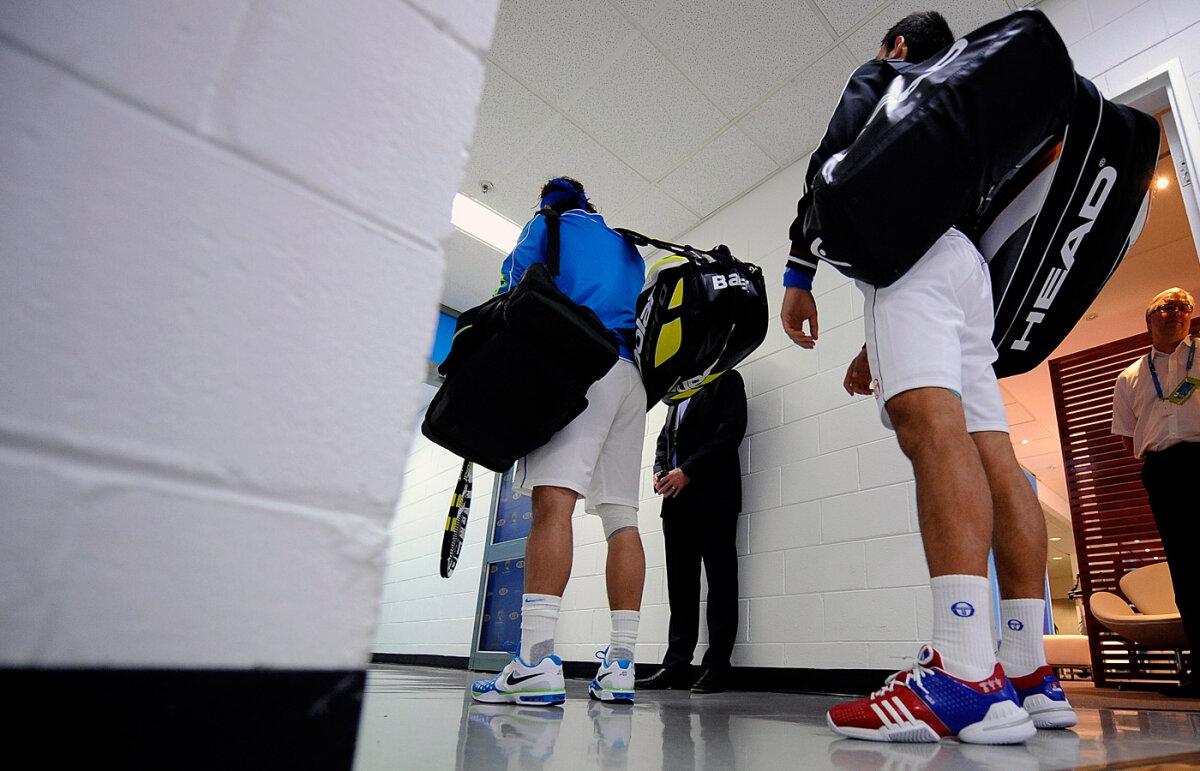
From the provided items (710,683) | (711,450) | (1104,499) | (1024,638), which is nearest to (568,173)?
(711,450)

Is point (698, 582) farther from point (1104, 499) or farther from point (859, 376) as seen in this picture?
point (1104, 499)

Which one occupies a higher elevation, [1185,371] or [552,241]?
[1185,371]

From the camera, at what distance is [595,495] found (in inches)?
67.2

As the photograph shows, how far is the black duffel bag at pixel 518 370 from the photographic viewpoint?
1405 mm

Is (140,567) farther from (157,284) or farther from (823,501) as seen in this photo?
(823,501)

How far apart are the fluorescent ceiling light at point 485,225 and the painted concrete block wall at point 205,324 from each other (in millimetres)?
3783

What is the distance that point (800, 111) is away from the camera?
3256 mm

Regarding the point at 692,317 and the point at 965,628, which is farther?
the point at 692,317

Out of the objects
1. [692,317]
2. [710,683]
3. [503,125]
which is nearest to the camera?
[692,317]

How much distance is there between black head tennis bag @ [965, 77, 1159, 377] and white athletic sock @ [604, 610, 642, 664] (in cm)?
106

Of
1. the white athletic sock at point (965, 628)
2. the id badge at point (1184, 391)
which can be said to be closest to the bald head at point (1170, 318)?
the id badge at point (1184, 391)

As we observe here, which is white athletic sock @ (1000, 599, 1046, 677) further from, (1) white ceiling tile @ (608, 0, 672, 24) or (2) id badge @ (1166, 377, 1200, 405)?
(1) white ceiling tile @ (608, 0, 672, 24)

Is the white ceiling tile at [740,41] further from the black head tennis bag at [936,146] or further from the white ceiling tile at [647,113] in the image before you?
the black head tennis bag at [936,146]

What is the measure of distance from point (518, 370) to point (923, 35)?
1223mm
